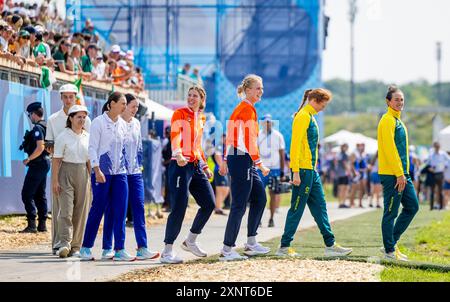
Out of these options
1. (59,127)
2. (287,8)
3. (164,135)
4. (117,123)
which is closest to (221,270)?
(117,123)

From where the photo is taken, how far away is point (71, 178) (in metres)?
13.4

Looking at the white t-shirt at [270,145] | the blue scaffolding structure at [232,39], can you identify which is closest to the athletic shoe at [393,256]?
the white t-shirt at [270,145]

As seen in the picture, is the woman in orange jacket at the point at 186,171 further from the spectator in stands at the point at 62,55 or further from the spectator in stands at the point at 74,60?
the spectator in stands at the point at 74,60

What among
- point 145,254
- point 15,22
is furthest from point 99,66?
point 145,254

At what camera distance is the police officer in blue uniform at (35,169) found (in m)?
16.0

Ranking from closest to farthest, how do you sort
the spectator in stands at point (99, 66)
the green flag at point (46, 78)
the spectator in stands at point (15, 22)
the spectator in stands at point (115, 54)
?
the green flag at point (46, 78) < the spectator in stands at point (15, 22) < the spectator in stands at point (99, 66) < the spectator in stands at point (115, 54)

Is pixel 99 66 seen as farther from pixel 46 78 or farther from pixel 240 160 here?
pixel 240 160

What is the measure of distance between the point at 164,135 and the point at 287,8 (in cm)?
1475

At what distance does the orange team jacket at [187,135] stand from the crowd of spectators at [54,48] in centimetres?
556

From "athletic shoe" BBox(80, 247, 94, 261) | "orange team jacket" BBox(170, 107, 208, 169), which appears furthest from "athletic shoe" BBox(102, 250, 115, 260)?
"orange team jacket" BBox(170, 107, 208, 169)

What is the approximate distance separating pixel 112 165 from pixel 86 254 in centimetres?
108

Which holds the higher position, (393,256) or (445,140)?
(445,140)

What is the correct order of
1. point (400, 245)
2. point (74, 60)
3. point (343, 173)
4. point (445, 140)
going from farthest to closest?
point (445, 140) → point (343, 173) → point (74, 60) → point (400, 245)

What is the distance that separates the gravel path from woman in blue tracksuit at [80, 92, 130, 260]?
3.59 ft
